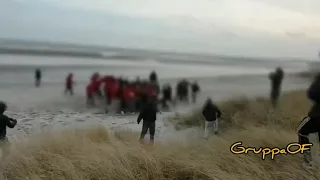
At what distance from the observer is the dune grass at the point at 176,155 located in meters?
3.12

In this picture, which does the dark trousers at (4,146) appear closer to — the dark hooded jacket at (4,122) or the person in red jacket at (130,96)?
the dark hooded jacket at (4,122)

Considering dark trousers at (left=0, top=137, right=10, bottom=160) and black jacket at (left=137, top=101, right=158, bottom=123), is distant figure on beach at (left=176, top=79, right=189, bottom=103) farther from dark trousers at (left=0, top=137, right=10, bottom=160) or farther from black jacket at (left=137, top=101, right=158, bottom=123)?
dark trousers at (left=0, top=137, right=10, bottom=160)

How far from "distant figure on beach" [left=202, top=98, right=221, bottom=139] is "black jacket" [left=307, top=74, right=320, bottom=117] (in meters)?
0.80

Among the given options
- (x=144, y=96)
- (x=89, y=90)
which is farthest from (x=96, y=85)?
(x=144, y=96)

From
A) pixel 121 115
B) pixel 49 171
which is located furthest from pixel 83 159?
pixel 121 115

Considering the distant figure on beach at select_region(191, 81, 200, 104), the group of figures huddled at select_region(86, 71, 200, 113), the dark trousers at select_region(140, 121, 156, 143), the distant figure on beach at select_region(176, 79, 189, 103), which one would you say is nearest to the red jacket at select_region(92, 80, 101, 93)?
the group of figures huddled at select_region(86, 71, 200, 113)

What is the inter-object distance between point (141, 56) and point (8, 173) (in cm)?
146

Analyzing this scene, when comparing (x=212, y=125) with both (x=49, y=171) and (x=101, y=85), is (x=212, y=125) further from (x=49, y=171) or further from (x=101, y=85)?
(x=49, y=171)

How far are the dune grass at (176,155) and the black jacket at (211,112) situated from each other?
65mm

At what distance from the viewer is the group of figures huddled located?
3432mm

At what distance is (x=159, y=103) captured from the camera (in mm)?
3516

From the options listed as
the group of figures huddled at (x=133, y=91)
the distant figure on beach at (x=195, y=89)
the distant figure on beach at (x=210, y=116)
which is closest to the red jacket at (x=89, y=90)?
the group of figures huddled at (x=133, y=91)

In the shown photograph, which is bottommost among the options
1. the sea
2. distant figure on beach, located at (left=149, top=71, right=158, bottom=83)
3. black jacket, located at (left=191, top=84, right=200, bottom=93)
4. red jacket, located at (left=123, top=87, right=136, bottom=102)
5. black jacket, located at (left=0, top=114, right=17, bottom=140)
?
black jacket, located at (left=0, top=114, right=17, bottom=140)

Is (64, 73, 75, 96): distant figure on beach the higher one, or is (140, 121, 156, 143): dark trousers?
(64, 73, 75, 96): distant figure on beach
